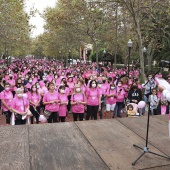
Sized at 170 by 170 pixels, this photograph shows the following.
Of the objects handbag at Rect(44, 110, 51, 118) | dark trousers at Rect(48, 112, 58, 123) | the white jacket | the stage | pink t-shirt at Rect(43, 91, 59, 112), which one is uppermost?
the white jacket

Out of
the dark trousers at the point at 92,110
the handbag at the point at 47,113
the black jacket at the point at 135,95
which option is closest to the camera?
the handbag at the point at 47,113

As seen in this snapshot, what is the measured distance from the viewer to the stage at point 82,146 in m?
3.29

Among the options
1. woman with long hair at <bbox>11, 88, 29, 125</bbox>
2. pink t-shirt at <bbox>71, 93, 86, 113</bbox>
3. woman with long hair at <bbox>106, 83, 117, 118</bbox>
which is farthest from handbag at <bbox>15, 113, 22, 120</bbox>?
woman with long hair at <bbox>106, 83, 117, 118</bbox>

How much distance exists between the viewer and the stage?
130 inches

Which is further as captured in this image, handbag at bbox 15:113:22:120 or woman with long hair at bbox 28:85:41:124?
woman with long hair at bbox 28:85:41:124

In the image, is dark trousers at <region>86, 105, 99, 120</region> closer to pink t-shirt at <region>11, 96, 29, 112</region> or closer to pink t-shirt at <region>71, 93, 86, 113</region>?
pink t-shirt at <region>71, 93, 86, 113</region>

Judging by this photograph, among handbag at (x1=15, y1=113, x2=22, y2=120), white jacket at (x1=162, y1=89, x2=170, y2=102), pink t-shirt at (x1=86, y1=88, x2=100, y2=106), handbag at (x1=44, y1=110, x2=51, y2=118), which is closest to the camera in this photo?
white jacket at (x1=162, y1=89, x2=170, y2=102)

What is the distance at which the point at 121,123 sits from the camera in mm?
5262

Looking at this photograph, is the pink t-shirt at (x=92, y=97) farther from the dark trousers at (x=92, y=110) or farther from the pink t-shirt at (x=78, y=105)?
the pink t-shirt at (x=78, y=105)

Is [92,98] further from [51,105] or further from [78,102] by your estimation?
[51,105]

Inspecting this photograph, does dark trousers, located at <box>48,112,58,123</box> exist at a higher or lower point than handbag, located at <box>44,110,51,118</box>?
lower

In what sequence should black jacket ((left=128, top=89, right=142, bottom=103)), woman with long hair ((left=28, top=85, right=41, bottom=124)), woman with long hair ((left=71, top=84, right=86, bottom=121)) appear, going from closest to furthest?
woman with long hair ((left=71, top=84, right=86, bottom=121)), woman with long hair ((left=28, top=85, right=41, bottom=124)), black jacket ((left=128, top=89, right=142, bottom=103))

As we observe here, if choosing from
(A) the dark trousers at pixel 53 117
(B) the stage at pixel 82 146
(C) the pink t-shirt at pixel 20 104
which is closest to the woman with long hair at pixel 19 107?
(C) the pink t-shirt at pixel 20 104

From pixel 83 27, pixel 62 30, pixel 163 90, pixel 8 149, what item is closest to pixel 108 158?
pixel 163 90
